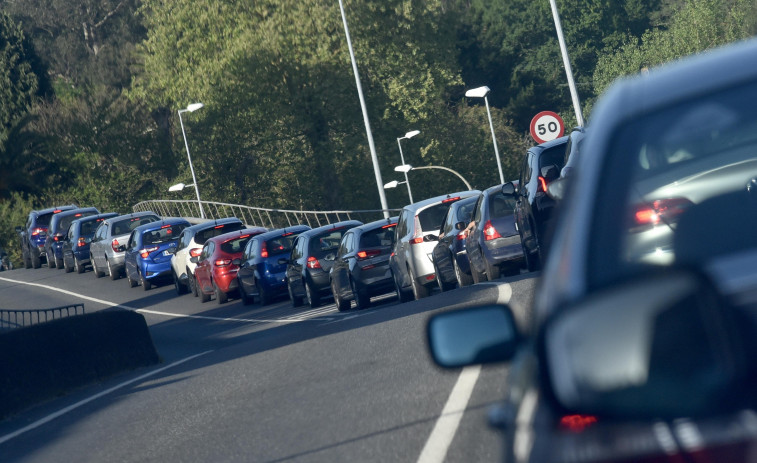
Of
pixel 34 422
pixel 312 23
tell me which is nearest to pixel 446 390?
pixel 34 422

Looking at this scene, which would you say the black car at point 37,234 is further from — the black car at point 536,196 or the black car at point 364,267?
the black car at point 536,196

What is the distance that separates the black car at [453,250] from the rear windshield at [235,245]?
9.91 meters

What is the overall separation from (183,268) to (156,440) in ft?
78.5

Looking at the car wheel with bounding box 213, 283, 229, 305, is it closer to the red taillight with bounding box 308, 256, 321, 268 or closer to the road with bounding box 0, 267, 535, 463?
the red taillight with bounding box 308, 256, 321, 268

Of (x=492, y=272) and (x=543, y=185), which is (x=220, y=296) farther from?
(x=543, y=185)

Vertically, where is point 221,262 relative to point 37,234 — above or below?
below

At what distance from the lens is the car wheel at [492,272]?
64.6ft

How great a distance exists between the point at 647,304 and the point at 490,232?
57.1ft

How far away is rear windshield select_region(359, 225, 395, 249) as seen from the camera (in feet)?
77.0

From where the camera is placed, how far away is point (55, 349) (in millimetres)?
16172

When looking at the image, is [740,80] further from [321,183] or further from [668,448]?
[321,183]

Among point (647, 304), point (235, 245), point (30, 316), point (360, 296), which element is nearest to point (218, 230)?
point (235, 245)

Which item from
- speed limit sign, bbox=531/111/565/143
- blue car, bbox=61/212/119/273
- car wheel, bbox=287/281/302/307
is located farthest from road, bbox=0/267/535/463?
blue car, bbox=61/212/119/273

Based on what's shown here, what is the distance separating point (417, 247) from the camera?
21.3m
